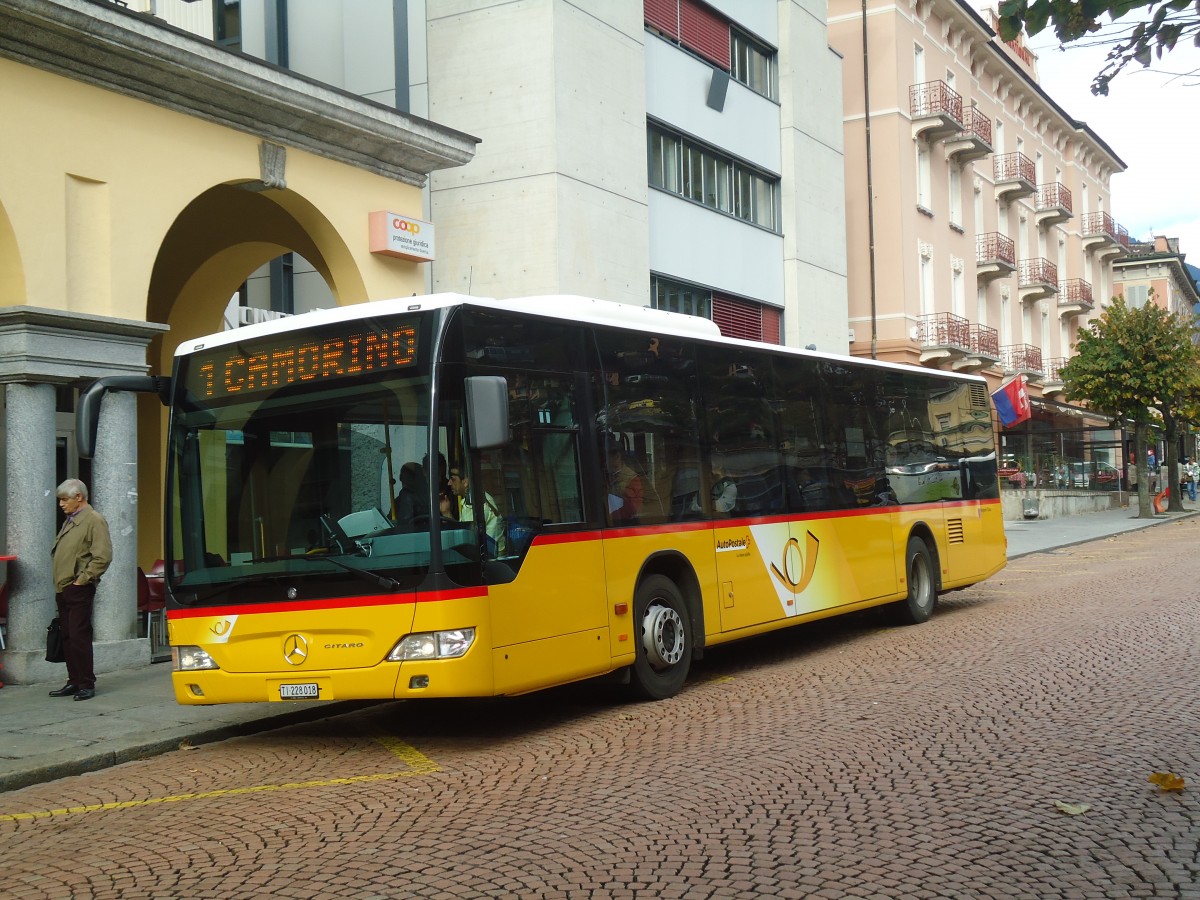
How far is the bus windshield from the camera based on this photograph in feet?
26.6

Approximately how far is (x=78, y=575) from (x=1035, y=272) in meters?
45.5

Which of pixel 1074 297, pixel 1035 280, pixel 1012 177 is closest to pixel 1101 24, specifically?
pixel 1012 177

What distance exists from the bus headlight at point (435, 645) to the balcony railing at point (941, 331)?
32012 mm

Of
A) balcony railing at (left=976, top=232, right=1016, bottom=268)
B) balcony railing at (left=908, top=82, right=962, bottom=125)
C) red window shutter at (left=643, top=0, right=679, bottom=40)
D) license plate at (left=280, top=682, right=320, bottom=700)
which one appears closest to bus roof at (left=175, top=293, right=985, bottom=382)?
license plate at (left=280, top=682, right=320, bottom=700)

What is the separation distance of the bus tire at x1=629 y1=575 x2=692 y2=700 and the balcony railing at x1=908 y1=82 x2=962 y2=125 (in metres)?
31.8

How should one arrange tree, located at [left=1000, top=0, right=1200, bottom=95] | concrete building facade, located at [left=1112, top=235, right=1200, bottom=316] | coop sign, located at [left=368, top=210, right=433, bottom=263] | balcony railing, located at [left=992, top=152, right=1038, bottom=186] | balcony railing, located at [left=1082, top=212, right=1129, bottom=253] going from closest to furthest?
tree, located at [left=1000, top=0, right=1200, bottom=95] < coop sign, located at [left=368, top=210, right=433, bottom=263] < balcony railing, located at [left=992, top=152, right=1038, bottom=186] < balcony railing, located at [left=1082, top=212, right=1129, bottom=253] < concrete building facade, located at [left=1112, top=235, right=1200, bottom=316]

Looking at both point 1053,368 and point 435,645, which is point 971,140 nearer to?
point 1053,368

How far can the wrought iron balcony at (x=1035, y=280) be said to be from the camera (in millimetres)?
49781

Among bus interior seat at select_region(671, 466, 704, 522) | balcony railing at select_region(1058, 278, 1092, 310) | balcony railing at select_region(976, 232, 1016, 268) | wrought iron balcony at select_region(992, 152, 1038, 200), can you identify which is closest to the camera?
bus interior seat at select_region(671, 466, 704, 522)

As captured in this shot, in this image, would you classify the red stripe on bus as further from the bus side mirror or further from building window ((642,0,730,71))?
building window ((642,0,730,71))

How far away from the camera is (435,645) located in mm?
8023

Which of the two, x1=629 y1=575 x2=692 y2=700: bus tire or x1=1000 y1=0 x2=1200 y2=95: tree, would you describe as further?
x1=629 y1=575 x2=692 y2=700: bus tire

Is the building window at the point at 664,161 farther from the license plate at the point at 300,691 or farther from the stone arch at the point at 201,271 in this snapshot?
the license plate at the point at 300,691

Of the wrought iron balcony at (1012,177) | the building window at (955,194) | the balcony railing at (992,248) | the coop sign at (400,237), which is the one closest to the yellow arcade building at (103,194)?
the coop sign at (400,237)
